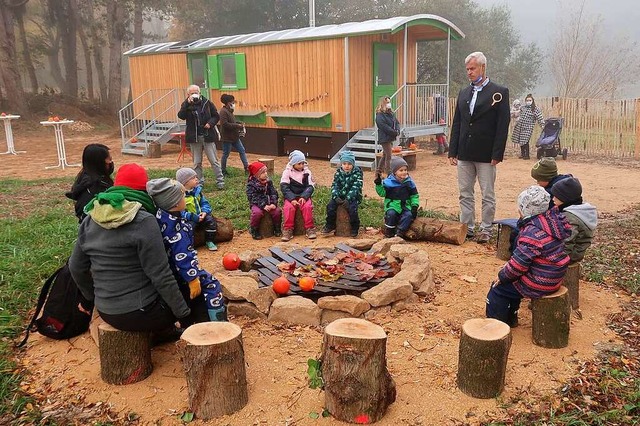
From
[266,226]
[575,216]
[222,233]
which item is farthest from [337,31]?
[575,216]

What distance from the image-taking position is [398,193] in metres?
6.43

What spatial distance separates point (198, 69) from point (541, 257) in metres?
15.1

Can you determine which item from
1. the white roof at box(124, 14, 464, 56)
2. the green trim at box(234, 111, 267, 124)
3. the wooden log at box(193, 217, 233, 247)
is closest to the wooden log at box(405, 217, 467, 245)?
the wooden log at box(193, 217, 233, 247)

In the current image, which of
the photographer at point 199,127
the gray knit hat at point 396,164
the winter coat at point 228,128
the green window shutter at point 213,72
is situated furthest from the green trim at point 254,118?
the gray knit hat at point 396,164

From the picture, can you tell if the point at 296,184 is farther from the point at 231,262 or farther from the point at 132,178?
the point at 132,178

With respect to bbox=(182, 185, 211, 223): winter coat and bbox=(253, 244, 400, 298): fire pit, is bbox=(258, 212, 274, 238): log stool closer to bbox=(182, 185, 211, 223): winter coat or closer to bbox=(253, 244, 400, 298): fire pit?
bbox=(182, 185, 211, 223): winter coat

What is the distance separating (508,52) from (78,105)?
2369 centimetres

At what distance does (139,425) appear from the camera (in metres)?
3.12

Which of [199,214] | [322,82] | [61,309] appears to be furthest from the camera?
[322,82]

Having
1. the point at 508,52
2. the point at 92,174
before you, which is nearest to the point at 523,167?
the point at 92,174

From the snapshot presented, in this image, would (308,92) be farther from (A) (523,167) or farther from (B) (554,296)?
(B) (554,296)

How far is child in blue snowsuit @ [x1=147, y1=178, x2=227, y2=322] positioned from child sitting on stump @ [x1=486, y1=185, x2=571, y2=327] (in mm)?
2164

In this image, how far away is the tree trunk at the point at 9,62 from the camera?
22234 mm

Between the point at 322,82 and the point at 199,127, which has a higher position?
the point at 322,82
